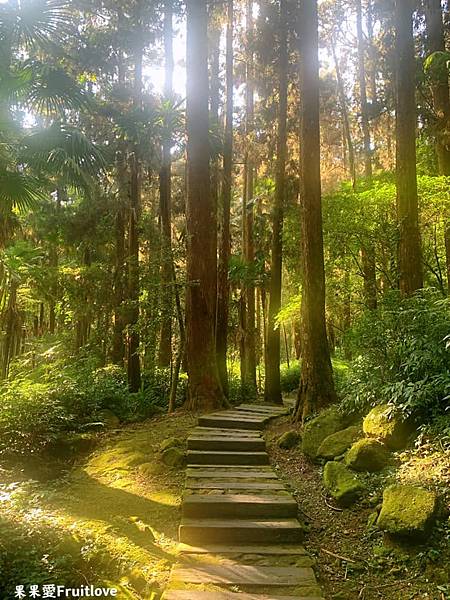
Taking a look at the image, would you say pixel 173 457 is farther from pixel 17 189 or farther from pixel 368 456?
pixel 17 189

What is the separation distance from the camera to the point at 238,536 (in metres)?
4.36

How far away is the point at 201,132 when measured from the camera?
9781 mm

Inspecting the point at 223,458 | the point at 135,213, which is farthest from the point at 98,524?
the point at 135,213

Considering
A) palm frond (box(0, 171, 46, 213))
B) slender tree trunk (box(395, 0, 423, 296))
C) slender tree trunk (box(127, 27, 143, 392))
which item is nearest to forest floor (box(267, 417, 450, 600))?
slender tree trunk (box(395, 0, 423, 296))

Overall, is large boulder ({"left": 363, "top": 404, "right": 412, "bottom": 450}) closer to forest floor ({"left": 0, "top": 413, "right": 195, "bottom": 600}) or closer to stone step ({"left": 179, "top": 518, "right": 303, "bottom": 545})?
stone step ({"left": 179, "top": 518, "right": 303, "bottom": 545})

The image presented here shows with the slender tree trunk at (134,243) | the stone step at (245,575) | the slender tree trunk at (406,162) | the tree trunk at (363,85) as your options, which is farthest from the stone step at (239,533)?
the tree trunk at (363,85)

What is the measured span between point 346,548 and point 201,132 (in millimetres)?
8344

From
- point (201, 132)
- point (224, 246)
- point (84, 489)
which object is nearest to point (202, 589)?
point (84, 489)

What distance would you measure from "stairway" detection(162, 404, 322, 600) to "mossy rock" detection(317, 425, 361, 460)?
75 centimetres

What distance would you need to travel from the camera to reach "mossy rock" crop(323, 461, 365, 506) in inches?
187

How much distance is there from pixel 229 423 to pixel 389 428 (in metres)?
3.39

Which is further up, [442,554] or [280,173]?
[280,173]

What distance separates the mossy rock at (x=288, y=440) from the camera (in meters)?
7.00

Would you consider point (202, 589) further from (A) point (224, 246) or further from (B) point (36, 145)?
(A) point (224, 246)
